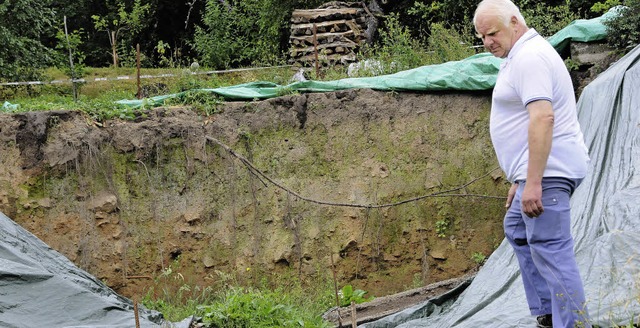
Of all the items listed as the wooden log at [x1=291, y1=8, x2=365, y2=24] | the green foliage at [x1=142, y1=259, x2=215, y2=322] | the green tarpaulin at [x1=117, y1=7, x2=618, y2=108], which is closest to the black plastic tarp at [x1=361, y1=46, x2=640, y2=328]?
the green tarpaulin at [x1=117, y1=7, x2=618, y2=108]

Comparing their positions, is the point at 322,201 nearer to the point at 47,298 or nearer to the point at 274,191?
the point at 274,191

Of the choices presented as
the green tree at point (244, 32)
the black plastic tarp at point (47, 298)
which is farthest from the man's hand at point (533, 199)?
the green tree at point (244, 32)

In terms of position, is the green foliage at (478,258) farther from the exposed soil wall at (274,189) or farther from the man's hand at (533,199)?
the man's hand at (533,199)

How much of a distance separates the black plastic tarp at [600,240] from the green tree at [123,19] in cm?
1223

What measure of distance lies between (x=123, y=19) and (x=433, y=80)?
10723mm

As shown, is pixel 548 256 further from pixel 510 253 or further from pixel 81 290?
pixel 81 290

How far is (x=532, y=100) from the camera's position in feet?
11.5

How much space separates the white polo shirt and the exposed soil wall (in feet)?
15.0

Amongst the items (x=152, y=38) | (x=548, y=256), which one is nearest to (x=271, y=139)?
(x=548, y=256)

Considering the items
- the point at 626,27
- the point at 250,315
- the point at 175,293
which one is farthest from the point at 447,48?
the point at 250,315

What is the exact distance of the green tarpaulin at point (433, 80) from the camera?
7902 mm

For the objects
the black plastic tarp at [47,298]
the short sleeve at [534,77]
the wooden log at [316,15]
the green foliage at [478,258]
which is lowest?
the green foliage at [478,258]

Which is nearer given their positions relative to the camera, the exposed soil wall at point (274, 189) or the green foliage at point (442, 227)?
the exposed soil wall at point (274, 189)

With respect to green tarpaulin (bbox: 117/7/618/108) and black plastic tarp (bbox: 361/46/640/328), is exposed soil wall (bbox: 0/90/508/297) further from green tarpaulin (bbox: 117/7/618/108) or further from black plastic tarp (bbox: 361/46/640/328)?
black plastic tarp (bbox: 361/46/640/328)
